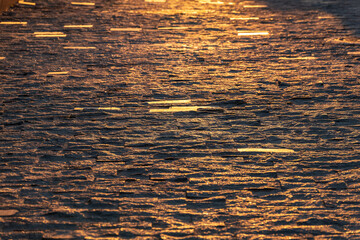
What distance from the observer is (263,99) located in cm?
286

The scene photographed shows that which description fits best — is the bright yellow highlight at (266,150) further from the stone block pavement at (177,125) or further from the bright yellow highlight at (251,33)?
the bright yellow highlight at (251,33)

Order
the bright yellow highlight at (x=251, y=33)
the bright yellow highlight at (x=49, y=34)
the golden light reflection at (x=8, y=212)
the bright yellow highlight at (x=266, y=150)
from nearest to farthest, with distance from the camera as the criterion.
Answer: the golden light reflection at (x=8, y=212) < the bright yellow highlight at (x=266, y=150) < the bright yellow highlight at (x=49, y=34) < the bright yellow highlight at (x=251, y=33)

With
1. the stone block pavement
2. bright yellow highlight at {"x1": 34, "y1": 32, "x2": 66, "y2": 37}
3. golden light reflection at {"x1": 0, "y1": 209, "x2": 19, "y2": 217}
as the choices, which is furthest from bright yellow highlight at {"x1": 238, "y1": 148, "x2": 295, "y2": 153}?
bright yellow highlight at {"x1": 34, "y1": 32, "x2": 66, "y2": 37}

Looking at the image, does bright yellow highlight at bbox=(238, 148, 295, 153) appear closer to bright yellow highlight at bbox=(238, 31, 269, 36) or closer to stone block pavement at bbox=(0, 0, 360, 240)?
stone block pavement at bbox=(0, 0, 360, 240)

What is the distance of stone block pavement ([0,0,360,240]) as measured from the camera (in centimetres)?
190

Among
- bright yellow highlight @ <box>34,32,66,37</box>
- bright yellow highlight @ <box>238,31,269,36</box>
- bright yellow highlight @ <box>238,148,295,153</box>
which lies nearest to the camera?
bright yellow highlight @ <box>238,148,295,153</box>

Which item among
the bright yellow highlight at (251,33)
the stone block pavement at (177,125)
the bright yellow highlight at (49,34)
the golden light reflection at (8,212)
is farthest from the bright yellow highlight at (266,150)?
the bright yellow highlight at (49,34)

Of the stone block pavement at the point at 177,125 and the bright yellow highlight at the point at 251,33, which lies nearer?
the stone block pavement at the point at 177,125

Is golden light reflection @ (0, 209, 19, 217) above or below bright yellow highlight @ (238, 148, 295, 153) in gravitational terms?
below

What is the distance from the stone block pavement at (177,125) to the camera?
190cm

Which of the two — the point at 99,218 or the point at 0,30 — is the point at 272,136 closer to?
the point at 99,218

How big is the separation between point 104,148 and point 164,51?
132 cm

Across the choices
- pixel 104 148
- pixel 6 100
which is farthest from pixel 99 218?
pixel 6 100

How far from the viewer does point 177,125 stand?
2574 mm
